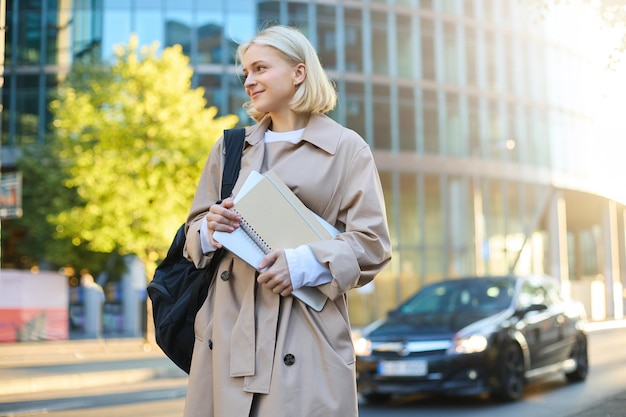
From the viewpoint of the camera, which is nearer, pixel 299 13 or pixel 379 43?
pixel 299 13

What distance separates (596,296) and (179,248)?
142 feet

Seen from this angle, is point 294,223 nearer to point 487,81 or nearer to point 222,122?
point 222,122

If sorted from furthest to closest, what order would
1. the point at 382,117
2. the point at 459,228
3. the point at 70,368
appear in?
1. the point at 459,228
2. the point at 382,117
3. the point at 70,368

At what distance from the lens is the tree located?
77.2 feet

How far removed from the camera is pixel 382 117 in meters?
37.4

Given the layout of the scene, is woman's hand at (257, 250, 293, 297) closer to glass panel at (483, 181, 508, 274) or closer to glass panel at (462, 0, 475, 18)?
glass panel at (483, 181, 508, 274)

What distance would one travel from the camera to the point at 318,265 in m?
2.51

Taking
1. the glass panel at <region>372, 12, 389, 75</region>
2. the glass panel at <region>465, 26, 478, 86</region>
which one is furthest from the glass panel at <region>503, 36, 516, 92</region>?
the glass panel at <region>372, 12, 389, 75</region>

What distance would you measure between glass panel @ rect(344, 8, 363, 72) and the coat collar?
34270mm

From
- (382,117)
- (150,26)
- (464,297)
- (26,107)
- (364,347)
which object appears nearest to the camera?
(364,347)

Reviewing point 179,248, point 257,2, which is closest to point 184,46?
A: point 257,2

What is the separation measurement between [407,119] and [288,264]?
118 feet

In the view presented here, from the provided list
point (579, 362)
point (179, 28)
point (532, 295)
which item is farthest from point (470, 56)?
point (532, 295)

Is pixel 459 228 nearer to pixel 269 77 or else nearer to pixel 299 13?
pixel 299 13
